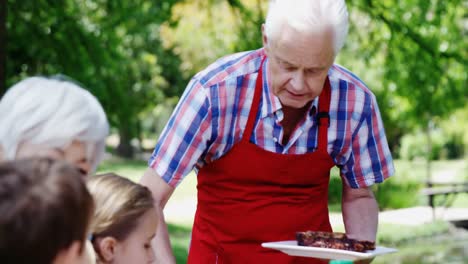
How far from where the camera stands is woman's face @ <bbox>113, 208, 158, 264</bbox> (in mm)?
2455

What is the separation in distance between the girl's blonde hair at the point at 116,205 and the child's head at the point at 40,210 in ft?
2.11

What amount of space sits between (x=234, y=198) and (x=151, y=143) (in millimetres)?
48237

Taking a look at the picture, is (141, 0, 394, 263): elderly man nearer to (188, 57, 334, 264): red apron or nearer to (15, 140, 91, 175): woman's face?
(188, 57, 334, 264): red apron

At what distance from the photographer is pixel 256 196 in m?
3.31

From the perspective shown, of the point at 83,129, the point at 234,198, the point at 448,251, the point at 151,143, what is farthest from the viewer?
the point at 151,143

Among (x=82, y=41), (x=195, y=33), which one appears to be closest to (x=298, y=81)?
(x=82, y=41)

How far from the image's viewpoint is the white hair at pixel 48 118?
2.33 metres

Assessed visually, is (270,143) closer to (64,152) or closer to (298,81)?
(298,81)

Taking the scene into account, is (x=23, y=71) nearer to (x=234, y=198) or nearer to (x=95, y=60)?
(x=95, y=60)

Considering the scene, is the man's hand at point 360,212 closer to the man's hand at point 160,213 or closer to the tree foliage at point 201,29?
the man's hand at point 160,213

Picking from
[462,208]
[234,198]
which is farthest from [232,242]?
[462,208]

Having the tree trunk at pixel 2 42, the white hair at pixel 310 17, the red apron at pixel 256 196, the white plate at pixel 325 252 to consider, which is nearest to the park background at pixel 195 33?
the tree trunk at pixel 2 42

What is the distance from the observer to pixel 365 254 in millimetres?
2781

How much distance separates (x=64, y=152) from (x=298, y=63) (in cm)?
93
